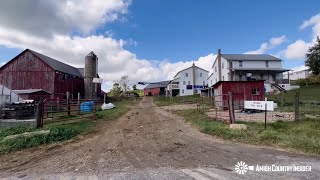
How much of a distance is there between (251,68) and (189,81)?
2028cm

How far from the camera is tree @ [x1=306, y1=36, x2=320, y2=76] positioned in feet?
186

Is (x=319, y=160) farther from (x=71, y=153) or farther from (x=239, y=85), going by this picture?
(x=239, y=85)

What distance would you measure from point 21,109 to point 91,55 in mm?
33756

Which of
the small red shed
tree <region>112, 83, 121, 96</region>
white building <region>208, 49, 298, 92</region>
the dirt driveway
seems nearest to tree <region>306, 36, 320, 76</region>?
white building <region>208, 49, 298, 92</region>

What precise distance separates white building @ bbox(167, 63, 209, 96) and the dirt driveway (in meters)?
59.8

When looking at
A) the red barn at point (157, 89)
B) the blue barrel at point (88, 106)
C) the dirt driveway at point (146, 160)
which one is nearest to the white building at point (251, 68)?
the red barn at point (157, 89)

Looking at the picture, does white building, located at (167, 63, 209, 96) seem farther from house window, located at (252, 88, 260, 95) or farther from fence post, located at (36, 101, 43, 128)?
fence post, located at (36, 101, 43, 128)

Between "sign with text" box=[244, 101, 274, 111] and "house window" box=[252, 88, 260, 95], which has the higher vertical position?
"house window" box=[252, 88, 260, 95]

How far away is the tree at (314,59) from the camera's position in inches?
2237

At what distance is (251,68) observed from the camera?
53406 millimetres

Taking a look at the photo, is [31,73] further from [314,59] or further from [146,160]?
[314,59]

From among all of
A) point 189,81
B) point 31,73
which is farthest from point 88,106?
point 189,81

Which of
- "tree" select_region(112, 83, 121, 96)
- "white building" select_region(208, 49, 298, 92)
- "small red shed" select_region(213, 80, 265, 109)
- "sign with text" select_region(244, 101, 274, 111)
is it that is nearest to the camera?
"sign with text" select_region(244, 101, 274, 111)

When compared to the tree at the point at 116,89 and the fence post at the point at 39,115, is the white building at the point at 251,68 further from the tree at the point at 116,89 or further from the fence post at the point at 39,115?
the fence post at the point at 39,115
